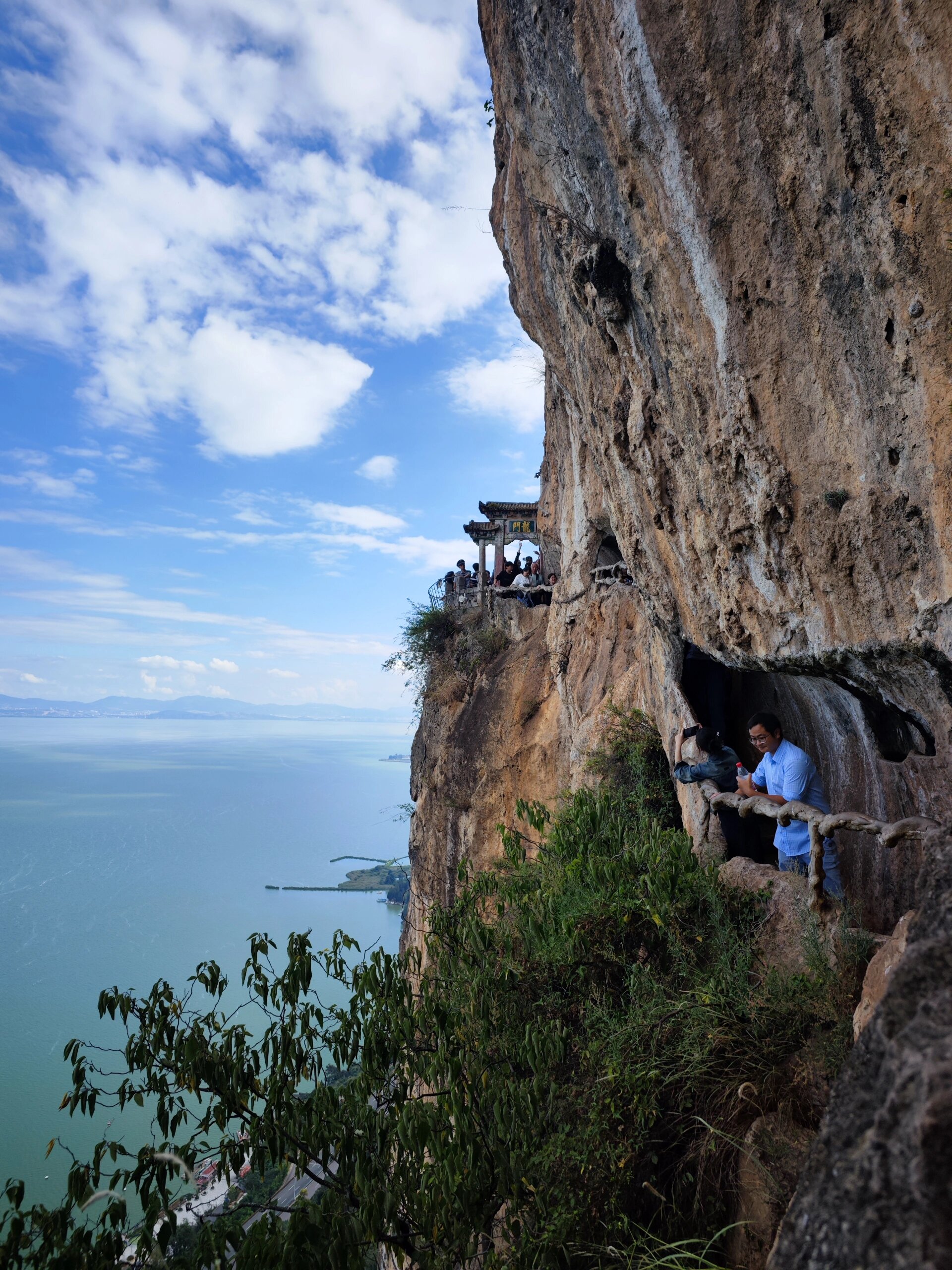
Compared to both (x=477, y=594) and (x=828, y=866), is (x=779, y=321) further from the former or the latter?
(x=477, y=594)

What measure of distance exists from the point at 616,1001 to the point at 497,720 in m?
9.15

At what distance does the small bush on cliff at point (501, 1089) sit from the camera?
3359 mm

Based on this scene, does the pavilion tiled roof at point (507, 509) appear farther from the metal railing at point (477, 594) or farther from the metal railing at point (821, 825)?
the metal railing at point (821, 825)

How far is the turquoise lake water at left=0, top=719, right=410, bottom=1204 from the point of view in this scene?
32.8 m

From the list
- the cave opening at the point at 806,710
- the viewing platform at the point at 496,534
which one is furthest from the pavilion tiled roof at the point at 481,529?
the cave opening at the point at 806,710

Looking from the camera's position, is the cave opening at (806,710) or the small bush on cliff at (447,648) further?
the small bush on cliff at (447,648)

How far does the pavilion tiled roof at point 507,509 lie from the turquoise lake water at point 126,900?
9.23 meters

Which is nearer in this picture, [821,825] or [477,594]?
[821,825]

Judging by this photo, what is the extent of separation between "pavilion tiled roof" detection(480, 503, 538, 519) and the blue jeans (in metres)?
16.4

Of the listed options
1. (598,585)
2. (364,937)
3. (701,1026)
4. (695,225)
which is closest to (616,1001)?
(701,1026)

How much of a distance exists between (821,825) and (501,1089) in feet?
8.21

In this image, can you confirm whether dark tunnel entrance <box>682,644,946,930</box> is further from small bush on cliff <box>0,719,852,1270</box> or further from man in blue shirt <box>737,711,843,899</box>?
small bush on cliff <box>0,719,852,1270</box>

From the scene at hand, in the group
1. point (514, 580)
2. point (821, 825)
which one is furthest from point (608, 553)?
point (821, 825)

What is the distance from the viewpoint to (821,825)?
423cm
